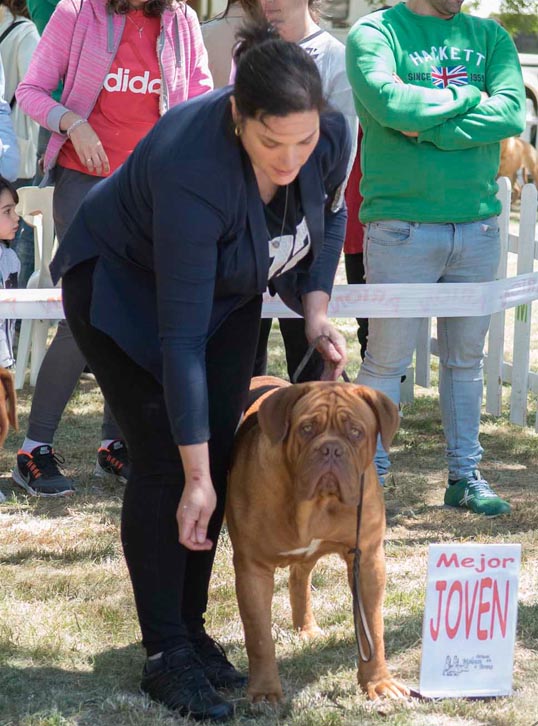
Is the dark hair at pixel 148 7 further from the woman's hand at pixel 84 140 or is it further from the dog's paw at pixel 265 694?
the dog's paw at pixel 265 694

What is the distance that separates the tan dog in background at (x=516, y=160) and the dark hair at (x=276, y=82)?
1119 cm

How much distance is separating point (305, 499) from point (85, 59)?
252 centimetres

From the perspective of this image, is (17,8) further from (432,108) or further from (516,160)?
(516,160)

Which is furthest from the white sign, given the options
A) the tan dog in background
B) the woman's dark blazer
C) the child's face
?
the tan dog in background

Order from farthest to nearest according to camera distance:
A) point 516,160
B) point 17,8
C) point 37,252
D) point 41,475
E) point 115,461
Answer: point 516,160 → point 37,252 → point 17,8 → point 115,461 → point 41,475

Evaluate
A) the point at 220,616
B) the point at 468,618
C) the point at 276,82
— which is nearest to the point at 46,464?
the point at 220,616

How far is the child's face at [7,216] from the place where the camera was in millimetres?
5258

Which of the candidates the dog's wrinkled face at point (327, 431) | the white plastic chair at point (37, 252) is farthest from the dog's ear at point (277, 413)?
the white plastic chair at point (37, 252)

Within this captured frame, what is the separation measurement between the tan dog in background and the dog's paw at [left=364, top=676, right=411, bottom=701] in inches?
434

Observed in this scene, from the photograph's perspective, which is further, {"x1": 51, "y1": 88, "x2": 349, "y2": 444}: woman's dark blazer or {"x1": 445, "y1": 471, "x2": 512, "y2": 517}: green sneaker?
{"x1": 445, "y1": 471, "x2": 512, "y2": 517}: green sneaker

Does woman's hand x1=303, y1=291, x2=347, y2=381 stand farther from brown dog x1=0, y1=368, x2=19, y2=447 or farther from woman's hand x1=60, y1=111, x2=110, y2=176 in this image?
woman's hand x1=60, y1=111, x2=110, y2=176

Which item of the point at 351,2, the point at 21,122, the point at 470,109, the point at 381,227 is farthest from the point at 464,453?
the point at 351,2

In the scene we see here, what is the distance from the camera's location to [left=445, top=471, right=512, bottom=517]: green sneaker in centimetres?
473

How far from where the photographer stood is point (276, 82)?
2541mm
